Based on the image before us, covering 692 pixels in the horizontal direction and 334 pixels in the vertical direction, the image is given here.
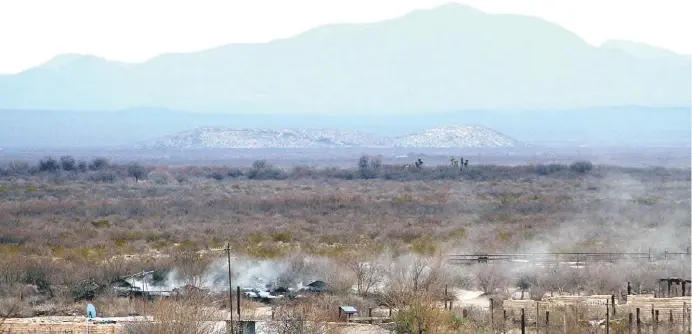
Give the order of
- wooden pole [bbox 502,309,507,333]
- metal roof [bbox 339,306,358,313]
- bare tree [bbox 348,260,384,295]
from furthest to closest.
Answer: bare tree [bbox 348,260,384,295]
metal roof [bbox 339,306,358,313]
wooden pole [bbox 502,309,507,333]

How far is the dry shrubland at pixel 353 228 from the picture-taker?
35938 mm

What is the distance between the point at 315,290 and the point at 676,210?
35301mm

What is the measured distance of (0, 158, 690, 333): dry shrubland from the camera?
35938mm

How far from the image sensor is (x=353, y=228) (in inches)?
2100

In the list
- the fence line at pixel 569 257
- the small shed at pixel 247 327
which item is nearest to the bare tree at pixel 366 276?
the fence line at pixel 569 257

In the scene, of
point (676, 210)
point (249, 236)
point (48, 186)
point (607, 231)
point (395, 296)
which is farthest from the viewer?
point (48, 186)

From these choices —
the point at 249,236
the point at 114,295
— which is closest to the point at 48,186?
the point at 249,236

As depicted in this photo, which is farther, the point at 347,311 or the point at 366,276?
the point at 366,276

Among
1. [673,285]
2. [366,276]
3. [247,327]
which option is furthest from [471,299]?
[247,327]

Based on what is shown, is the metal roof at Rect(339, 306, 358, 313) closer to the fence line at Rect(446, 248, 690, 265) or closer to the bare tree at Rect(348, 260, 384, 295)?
the bare tree at Rect(348, 260, 384, 295)

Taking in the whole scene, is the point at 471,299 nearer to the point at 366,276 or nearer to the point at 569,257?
the point at 366,276

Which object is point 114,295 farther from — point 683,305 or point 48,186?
point 48,186

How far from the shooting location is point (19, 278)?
3588 cm

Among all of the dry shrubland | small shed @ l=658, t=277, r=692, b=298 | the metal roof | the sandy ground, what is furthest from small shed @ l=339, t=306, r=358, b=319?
small shed @ l=658, t=277, r=692, b=298
